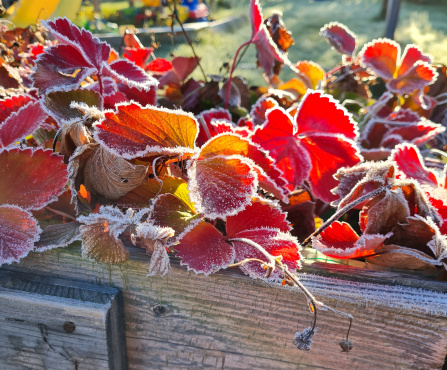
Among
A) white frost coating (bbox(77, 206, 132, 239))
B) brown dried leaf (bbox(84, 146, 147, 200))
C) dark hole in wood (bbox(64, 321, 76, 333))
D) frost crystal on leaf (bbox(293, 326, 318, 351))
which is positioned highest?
brown dried leaf (bbox(84, 146, 147, 200))

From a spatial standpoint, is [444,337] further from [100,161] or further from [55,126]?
[55,126]

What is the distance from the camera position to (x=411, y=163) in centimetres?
49

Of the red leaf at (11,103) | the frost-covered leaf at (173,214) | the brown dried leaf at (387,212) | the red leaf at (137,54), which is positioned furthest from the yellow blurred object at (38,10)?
the brown dried leaf at (387,212)

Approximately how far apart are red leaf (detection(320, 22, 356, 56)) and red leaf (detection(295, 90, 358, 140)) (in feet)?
1.08

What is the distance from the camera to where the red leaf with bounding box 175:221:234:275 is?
0.39m

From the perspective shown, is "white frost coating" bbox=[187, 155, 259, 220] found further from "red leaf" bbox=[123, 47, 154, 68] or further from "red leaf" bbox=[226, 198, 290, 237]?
"red leaf" bbox=[123, 47, 154, 68]

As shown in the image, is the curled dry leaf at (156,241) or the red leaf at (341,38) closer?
the curled dry leaf at (156,241)

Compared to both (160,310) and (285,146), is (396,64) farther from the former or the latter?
(160,310)

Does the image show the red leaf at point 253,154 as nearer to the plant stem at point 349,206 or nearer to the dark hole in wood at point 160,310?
the plant stem at point 349,206

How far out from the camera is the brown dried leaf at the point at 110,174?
0.39 metres

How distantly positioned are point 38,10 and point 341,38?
24.2 inches

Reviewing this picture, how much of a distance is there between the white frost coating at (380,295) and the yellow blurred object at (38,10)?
2.44 ft

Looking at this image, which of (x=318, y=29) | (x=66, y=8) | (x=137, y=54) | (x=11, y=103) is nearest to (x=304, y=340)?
(x=11, y=103)

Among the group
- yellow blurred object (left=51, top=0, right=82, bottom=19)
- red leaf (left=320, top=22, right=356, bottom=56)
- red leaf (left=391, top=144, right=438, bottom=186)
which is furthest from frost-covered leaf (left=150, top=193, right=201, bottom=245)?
yellow blurred object (left=51, top=0, right=82, bottom=19)
